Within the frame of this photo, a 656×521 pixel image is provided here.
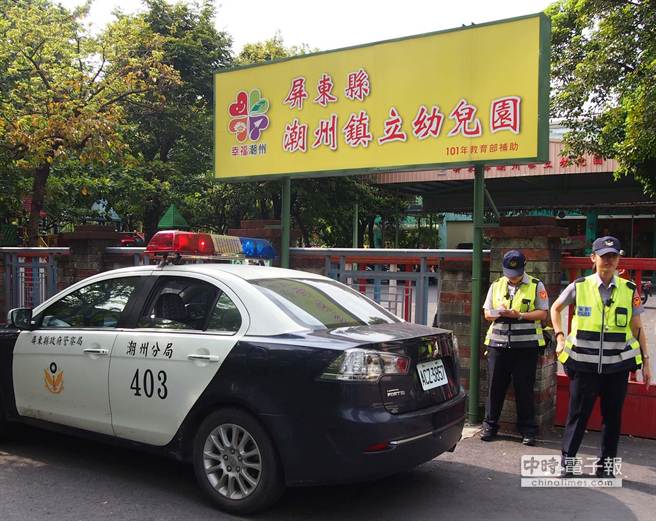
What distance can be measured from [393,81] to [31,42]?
7367 millimetres

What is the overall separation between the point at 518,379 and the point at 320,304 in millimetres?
2074

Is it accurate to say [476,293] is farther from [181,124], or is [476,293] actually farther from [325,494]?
[181,124]

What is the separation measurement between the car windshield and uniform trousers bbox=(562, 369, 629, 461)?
1339mm

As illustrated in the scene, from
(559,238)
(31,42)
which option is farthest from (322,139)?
(31,42)

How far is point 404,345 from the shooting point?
372cm

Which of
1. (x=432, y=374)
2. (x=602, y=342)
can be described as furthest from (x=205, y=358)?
(x=602, y=342)

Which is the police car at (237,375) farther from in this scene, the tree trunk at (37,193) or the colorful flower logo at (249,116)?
the tree trunk at (37,193)

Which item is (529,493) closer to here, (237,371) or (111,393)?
(237,371)

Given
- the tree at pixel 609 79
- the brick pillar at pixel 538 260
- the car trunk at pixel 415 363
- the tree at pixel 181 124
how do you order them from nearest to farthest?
the car trunk at pixel 415 363 → the brick pillar at pixel 538 260 → the tree at pixel 609 79 → the tree at pixel 181 124

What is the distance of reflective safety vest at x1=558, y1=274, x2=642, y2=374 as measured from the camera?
4.14 metres

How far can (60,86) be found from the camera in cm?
1023

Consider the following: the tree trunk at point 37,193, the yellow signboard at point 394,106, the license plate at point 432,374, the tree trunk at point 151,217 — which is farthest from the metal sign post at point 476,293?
the tree trunk at point 151,217

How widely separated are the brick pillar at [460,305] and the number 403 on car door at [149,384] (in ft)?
9.91

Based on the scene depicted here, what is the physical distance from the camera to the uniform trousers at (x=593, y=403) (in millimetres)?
4219
